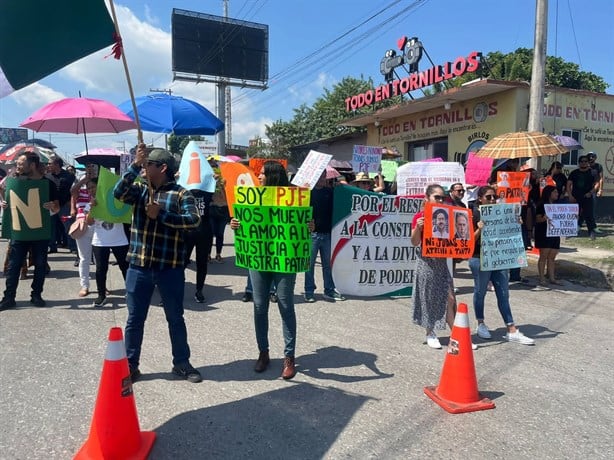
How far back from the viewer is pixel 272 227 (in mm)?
4449

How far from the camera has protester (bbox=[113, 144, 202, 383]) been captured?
392 cm

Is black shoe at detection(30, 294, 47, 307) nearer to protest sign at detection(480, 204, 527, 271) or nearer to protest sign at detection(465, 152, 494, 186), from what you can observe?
protest sign at detection(480, 204, 527, 271)

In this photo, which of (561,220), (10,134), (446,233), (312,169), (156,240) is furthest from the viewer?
(10,134)

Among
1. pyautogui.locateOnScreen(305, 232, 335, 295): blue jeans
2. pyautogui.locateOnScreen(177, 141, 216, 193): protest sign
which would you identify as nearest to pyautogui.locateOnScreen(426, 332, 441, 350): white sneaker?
pyautogui.locateOnScreen(305, 232, 335, 295): blue jeans

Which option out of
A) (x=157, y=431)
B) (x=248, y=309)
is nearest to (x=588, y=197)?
(x=248, y=309)

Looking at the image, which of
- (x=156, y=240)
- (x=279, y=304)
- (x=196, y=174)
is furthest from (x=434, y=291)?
(x=196, y=174)

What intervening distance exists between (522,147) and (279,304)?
6.21 m

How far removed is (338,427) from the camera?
3410 mm

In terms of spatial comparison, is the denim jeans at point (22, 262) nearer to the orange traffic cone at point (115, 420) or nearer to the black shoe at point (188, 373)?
the black shoe at point (188, 373)

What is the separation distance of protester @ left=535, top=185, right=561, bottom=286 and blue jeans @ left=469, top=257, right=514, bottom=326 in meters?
3.12

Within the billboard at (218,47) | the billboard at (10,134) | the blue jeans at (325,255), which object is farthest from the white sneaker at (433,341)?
the billboard at (10,134)

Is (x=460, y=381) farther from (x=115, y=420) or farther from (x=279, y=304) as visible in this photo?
(x=115, y=420)

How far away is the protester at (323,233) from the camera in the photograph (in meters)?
7.12

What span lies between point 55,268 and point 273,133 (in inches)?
1250
